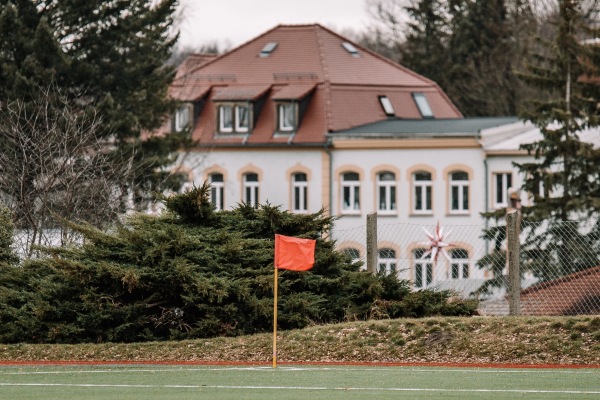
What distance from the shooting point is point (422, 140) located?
6650 cm

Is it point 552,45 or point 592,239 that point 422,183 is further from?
point 592,239

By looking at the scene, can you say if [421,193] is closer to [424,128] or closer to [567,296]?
[424,128]

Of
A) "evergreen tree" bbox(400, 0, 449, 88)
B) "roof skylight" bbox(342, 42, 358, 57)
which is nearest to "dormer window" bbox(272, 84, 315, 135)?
"roof skylight" bbox(342, 42, 358, 57)

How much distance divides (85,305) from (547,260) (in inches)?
328

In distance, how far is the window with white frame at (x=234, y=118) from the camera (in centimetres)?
7244

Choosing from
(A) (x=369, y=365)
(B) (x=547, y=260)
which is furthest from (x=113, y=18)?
(A) (x=369, y=365)

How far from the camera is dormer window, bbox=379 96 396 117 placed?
72.3 meters

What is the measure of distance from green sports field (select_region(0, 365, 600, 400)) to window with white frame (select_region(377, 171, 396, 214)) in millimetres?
48818

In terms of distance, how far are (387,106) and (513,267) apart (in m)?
50.1

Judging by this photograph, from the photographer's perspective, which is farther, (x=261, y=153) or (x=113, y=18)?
(x=261, y=153)

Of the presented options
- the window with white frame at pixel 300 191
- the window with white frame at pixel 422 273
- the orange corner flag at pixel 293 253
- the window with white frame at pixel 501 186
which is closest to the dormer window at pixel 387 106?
the window with white frame at pixel 300 191

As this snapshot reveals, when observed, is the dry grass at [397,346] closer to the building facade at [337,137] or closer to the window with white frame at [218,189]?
the building facade at [337,137]

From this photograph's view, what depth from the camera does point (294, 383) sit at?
54.8ft

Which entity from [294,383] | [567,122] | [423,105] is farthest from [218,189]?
[294,383]
